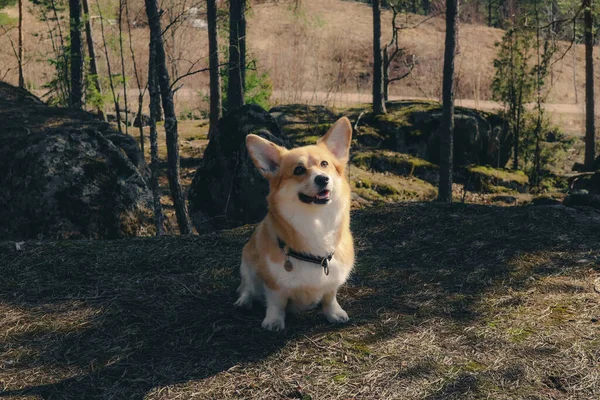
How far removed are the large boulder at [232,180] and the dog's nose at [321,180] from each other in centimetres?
461

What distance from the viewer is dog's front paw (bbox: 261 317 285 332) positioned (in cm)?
438

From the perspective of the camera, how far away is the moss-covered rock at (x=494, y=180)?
15.7 m

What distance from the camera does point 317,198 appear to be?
4008 mm

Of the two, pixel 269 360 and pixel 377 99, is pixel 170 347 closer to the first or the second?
pixel 269 360

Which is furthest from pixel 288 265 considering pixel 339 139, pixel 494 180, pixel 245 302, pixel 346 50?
pixel 346 50

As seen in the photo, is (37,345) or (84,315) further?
(84,315)

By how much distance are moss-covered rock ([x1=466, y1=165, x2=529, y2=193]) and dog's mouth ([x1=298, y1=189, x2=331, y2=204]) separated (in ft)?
40.0

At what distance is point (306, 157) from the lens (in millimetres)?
4145

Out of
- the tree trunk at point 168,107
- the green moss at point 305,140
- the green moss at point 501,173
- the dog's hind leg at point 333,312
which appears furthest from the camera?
the green moss at point 501,173

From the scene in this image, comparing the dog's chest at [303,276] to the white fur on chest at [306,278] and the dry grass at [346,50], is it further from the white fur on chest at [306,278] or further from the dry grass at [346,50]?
the dry grass at [346,50]

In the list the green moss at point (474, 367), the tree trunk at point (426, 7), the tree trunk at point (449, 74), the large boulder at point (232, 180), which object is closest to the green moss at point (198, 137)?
the large boulder at point (232, 180)

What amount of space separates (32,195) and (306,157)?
16.1 ft

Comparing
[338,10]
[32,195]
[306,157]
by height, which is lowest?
[32,195]

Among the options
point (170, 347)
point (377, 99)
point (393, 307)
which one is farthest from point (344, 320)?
point (377, 99)
